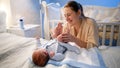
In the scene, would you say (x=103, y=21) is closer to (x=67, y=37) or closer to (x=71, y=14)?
(x=71, y=14)

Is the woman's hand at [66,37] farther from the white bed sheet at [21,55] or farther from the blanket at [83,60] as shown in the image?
the white bed sheet at [21,55]

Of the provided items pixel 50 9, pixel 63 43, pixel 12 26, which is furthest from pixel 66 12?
pixel 12 26

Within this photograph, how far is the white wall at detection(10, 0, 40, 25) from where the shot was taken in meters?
2.80

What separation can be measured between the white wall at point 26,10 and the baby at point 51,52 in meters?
1.68

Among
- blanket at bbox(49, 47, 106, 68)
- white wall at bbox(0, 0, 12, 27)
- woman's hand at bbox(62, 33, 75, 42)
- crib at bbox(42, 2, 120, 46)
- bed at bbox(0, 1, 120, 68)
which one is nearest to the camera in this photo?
blanket at bbox(49, 47, 106, 68)

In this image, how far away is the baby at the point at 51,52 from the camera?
1.13 m

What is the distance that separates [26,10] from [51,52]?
200 centimetres

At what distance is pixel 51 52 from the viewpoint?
1245 mm

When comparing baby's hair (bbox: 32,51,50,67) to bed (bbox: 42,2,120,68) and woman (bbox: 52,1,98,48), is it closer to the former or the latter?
woman (bbox: 52,1,98,48)

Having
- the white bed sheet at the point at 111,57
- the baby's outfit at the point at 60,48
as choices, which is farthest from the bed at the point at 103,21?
the baby's outfit at the point at 60,48

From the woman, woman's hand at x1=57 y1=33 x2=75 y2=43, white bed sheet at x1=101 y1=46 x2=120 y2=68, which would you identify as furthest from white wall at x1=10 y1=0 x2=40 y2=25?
white bed sheet at x1=101 y1=46 x2=120 y2=68

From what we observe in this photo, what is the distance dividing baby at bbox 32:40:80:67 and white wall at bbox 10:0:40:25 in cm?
168

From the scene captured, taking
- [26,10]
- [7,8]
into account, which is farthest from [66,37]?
[26,10]

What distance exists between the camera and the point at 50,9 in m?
2.66
